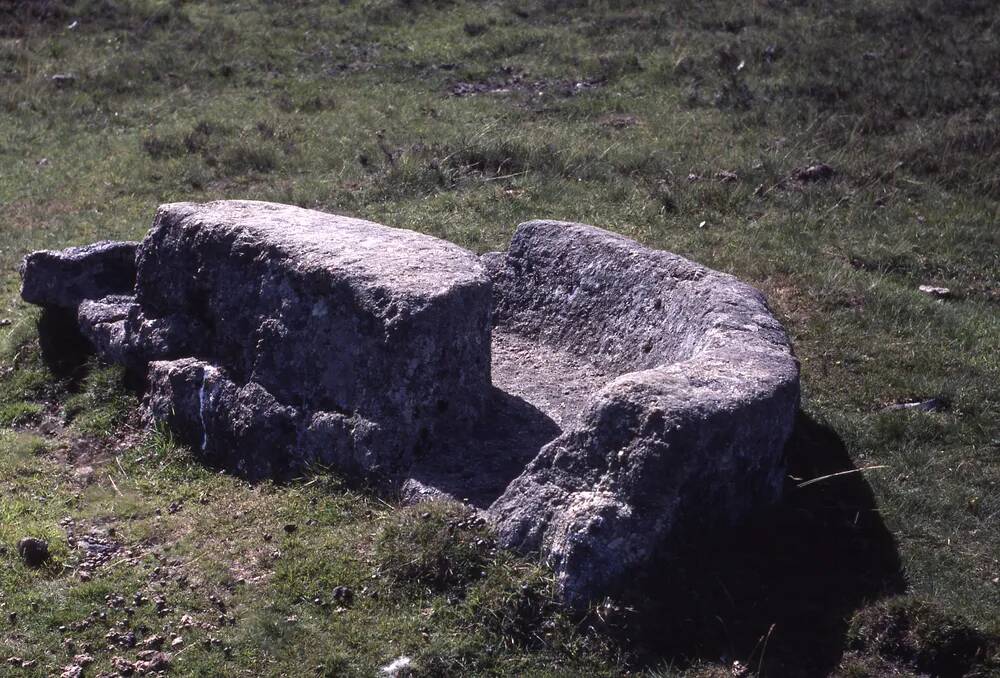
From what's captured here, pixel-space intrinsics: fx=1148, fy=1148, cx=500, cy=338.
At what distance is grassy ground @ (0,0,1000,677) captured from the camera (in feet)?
17.4

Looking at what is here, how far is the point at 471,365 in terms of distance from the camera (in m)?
6.55

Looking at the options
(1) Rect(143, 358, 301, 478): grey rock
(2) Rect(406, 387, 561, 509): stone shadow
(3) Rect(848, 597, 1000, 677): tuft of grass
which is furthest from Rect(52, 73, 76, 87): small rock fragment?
(3) Rect(848, 597, 1000, 677): tuft of grass

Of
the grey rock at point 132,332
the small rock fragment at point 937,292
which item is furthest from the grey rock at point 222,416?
the small rock fragment at point 937,292

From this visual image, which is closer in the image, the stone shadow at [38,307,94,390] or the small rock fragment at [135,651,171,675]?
the small rock fragment at [135,651,171,675]

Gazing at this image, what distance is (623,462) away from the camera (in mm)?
5387

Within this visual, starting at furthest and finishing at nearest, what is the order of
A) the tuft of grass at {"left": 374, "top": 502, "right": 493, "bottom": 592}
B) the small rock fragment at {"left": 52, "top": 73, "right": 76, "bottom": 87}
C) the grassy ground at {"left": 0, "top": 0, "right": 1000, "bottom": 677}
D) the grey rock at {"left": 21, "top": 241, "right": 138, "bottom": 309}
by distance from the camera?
A: the small rock fragment at {"left": 52, "top": 73, "right": 76, "bottom": 87}, the grey rock at {"left": 21, "top": 241, "right": 138, "bottom": 309}, the tuft of grass at {"left": 374, "top": 502, "right": 493, "bottom": 592}, the grassy ground at {"left": 0, "top": 0, "right": 1000, "bottom": 677}

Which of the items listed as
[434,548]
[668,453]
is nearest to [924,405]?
[668,453]

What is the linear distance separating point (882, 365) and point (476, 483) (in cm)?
346

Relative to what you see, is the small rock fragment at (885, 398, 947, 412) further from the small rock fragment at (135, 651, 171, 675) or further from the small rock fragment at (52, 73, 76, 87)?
the small rock fragment at (52, 73, 76, 87)

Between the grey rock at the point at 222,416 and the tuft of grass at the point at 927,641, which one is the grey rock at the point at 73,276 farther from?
the tuft of grass at the point at 927,641

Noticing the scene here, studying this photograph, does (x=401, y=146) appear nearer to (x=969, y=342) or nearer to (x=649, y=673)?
(x=969, y=342)

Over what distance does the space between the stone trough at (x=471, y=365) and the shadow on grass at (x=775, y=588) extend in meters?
0.16

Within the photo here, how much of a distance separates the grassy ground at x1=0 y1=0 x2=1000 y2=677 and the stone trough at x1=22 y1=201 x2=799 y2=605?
0.25 metres

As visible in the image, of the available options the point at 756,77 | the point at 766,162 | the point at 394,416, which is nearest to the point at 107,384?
the point at 394,416
